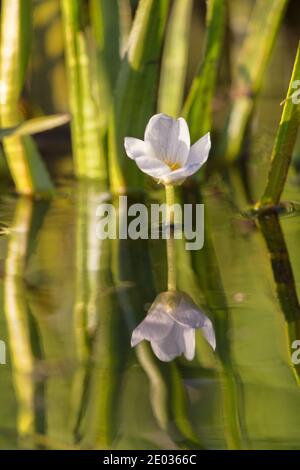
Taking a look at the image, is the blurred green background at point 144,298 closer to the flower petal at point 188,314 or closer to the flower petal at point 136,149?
the flower petal at point 188,314

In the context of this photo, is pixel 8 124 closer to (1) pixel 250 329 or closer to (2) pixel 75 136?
(2) pixel 75 136

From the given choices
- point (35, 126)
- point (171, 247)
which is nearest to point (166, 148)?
point (171, 247)

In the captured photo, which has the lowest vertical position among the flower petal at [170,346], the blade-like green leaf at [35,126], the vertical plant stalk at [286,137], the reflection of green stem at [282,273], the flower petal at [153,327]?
the flower petal at [170,346]

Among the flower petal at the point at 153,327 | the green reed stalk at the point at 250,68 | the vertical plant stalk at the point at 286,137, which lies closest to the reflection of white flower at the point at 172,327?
the flower petal at the point at 153,327

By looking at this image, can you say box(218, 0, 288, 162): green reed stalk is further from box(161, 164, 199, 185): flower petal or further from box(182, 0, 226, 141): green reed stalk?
box(161, 164, 199, 185): flower petal

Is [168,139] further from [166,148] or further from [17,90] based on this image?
[17,90]

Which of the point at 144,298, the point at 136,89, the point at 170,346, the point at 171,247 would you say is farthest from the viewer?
the point at 136,89
